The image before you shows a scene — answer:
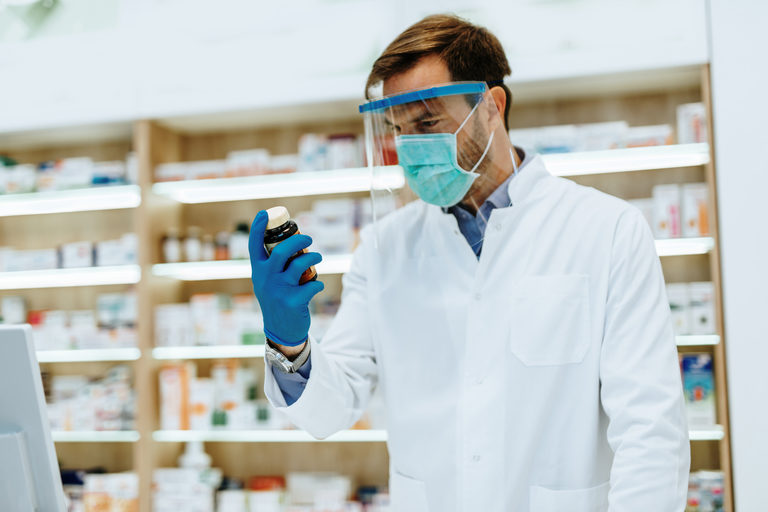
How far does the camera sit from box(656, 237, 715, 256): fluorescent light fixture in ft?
8.66

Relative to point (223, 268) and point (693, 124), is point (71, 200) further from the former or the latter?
point (693, 124)

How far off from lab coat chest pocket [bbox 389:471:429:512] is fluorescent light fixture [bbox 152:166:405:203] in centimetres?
162

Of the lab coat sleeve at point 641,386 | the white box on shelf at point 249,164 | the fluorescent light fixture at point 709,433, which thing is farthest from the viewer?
the white box on shelf at point 249,164

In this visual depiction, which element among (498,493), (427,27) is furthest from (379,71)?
(498,493)

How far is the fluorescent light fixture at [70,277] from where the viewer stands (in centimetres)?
320

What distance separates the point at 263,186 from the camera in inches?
123

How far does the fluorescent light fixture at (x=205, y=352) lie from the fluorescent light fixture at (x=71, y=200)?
71cm

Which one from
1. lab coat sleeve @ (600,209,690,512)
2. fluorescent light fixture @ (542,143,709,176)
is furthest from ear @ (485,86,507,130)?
fluorescent light fixture @ (542,143,709,176)

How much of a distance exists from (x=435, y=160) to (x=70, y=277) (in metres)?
2.60

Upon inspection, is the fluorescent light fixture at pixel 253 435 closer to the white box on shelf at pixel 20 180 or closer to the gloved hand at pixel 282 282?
the white box on shelf at pixel 20 180

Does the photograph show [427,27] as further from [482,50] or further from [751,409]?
[751,409]

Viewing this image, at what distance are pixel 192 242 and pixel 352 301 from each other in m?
1.78

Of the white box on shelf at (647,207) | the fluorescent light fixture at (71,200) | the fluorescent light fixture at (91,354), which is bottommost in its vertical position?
the fluorescent light fixture at (91,354)

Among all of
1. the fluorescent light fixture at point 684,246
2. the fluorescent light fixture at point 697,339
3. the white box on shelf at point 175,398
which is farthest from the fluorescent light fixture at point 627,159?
Answer: the white box on shelf at point 175,398
